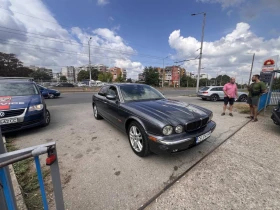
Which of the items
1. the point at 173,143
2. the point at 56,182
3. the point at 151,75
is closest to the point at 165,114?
the point at 173,143

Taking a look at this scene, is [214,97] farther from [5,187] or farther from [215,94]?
[5,187]

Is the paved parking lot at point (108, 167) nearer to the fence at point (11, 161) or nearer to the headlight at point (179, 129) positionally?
the headlight at point (179, 129)

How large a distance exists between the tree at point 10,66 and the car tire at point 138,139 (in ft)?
218

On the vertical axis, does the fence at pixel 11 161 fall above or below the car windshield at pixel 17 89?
below

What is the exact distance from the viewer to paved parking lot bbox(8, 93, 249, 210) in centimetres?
190

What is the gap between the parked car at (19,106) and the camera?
3.39 m

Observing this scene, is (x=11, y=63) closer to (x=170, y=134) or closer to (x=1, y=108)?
(x=1, y=108)

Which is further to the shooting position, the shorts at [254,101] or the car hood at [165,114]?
the shorts at [254,101]

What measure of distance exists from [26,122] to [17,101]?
63cm

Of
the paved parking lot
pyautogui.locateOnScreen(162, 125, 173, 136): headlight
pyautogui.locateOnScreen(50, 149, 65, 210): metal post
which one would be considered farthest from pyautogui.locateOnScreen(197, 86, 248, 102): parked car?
pyautogui.locateOnScreen(50, 149, 65, 210): metal post

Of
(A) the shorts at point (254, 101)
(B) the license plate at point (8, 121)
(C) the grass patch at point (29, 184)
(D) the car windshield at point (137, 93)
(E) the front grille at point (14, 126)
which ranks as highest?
(D) the car windshield at point (137, 93)

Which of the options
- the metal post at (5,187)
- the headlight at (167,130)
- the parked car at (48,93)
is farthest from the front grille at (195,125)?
the parked car at (48,93)

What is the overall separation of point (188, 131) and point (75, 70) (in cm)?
12910

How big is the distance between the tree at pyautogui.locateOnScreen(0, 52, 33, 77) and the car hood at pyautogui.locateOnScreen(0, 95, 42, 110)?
→ 6352cm
